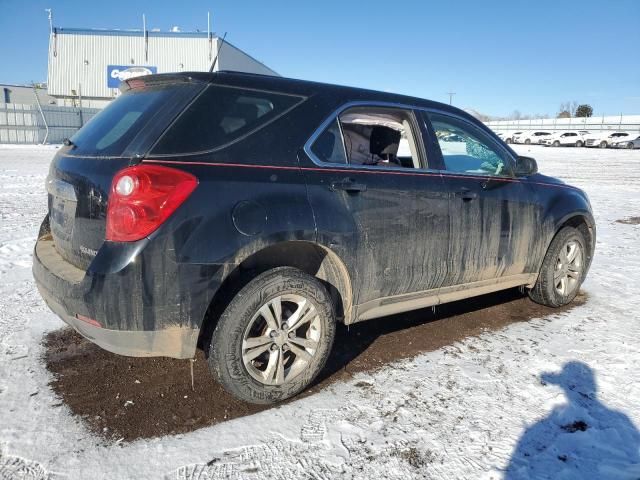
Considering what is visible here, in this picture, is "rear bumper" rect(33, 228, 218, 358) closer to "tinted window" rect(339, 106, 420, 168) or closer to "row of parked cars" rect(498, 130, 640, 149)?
"tinted window" rect(339, 106, 420, 168)

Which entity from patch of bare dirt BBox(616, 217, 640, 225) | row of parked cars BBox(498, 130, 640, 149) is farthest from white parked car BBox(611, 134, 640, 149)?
patch of bare dirt BBox(616, 217, 640, 225)

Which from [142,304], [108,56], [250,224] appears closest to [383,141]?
Result: [250,224]

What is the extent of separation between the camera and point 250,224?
8.56 ft

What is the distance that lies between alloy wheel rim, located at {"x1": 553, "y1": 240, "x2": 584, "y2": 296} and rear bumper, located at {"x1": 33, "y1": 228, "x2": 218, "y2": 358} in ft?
11.5

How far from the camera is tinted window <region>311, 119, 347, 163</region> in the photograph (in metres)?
2.99

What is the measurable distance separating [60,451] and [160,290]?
926 millimetres

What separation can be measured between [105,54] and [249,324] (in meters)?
43.8

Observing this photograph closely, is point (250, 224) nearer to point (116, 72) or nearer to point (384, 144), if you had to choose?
point (384, 144)

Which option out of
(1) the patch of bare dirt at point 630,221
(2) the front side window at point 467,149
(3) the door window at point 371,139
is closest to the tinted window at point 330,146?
(3) the door window at point 371,139

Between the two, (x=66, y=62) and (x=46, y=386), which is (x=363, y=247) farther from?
(x=66, y=62)

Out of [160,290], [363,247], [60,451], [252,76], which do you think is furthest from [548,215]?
[60,451]

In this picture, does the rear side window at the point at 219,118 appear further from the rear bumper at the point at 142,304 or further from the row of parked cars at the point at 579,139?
the row of parked cars at the point at 579,139

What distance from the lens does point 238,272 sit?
109 inches

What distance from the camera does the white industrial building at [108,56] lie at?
39.3m
